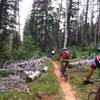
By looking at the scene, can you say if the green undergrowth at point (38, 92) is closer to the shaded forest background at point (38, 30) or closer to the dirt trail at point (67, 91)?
the dirt trail at point (67, 91)

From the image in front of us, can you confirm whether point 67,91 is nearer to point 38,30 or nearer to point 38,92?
point 38,92

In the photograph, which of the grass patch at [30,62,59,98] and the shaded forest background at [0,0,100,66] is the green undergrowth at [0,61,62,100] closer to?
the grass patch at [30,62,59,98]

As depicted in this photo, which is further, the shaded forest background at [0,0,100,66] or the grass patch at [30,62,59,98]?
the shaded forest background at [0,0,100,66]

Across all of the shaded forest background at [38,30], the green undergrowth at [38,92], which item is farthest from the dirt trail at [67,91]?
the shaded forest background at [38,30]

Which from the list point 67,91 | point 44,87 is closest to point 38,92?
point 44,87

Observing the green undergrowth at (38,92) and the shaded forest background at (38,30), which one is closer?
the green undergrowth at (38,92)

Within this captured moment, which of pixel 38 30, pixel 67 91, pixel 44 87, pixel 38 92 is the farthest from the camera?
pixel 38 30

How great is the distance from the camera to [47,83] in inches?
644

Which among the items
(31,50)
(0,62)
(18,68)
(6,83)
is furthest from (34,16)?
Answer: (6,83)

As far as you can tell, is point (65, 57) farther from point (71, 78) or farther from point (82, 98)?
point (82, 98)

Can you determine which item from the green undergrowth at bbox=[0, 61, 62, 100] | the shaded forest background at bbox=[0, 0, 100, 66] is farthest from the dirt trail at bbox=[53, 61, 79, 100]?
the shaded forest background at bbox=[0, 0, 100, 66]

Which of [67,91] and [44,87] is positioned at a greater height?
[44,87]

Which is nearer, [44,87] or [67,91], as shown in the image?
[44,87]

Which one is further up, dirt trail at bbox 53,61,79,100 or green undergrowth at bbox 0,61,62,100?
green undergrowth at bbox 0,61,62,100
